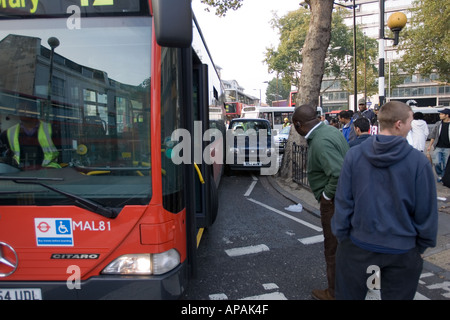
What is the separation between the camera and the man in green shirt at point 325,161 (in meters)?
2.76

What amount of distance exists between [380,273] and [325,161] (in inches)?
42.3

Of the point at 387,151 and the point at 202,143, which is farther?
the point at 202,143

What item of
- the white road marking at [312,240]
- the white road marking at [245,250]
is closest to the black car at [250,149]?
the white road marking at [312,240]

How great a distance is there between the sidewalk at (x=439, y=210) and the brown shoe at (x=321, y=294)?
1.60 metres

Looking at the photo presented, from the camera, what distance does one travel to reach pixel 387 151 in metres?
1.86

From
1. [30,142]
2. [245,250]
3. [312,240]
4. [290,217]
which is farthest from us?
[290,217]

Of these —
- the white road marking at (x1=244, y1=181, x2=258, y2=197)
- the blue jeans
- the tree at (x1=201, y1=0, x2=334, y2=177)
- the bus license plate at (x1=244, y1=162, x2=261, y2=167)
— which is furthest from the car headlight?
the blue jeans

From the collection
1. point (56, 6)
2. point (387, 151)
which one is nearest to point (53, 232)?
point (56, 6)

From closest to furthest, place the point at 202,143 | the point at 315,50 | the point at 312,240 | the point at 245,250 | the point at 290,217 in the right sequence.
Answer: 1. the point at 202,143
2. the point at 245,250
3. the point at 312,240
4. the point at 290,217
5. the point at 315,50

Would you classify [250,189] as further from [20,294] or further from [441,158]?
[20,294]

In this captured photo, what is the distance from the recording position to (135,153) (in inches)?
89.1

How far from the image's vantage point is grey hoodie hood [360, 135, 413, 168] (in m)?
1.83

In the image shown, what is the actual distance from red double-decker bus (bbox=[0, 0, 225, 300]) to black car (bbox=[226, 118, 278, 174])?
788 cm

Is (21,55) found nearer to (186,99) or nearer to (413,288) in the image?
(186,99)
